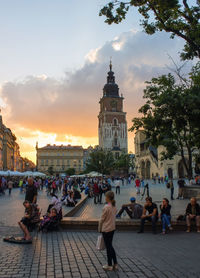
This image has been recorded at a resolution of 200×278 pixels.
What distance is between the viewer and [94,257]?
576 centimetres

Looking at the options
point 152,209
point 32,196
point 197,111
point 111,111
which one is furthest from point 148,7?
point 111,111

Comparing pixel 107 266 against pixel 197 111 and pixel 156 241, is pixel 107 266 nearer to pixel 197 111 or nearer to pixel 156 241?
pixel 156 241

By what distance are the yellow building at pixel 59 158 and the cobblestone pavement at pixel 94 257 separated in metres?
117

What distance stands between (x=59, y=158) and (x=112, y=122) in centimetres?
3050

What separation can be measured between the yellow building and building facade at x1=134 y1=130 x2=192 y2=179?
51520 millimetres

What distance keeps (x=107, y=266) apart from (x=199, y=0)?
9651 mm

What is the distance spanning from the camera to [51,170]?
11319cm

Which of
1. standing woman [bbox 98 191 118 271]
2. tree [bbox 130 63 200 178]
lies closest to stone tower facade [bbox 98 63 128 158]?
tree [bbox 130 63 200 178]

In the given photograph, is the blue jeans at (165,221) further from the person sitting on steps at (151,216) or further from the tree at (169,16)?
the tree at (169,16)

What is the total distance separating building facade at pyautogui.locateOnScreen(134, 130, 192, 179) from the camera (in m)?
58.6

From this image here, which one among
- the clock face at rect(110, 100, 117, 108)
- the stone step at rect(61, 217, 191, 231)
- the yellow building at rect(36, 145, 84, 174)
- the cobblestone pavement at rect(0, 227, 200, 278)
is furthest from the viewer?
the yellow building at rect(36, 145, 84, 174)

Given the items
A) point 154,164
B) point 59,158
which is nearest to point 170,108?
point 154,164

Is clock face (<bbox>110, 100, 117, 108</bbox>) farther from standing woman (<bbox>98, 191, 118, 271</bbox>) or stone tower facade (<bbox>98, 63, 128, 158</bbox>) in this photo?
standing woman (<bbox>98, 191, 118, 271</bbox>)

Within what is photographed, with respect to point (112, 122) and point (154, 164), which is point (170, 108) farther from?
point (112, 122)
